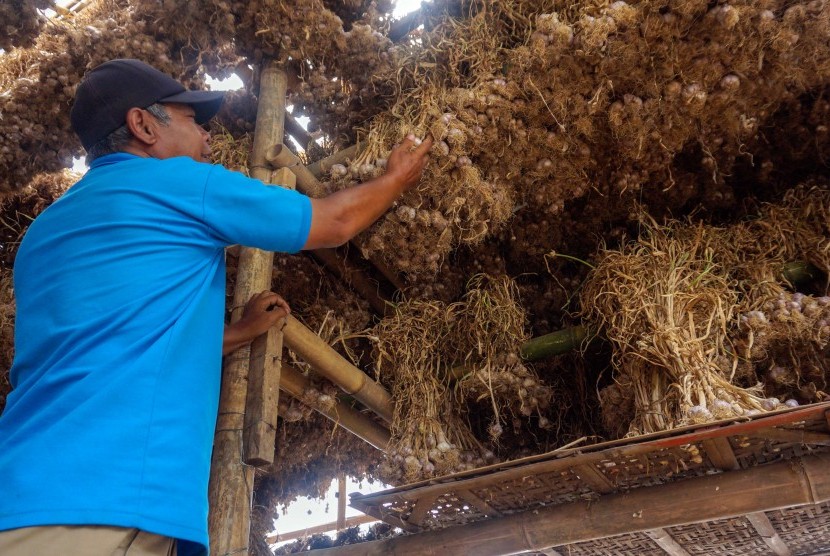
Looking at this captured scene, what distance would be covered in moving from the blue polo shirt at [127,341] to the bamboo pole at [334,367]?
21.8 inches

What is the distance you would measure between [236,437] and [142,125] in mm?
832

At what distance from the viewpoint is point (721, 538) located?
2541mm

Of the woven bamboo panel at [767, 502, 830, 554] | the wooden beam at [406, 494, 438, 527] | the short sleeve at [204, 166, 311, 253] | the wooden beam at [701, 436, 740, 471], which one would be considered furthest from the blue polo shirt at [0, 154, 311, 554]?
the woven bamboo panel at [767, 502, 830, 554]

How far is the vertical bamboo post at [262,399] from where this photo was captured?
178 cm

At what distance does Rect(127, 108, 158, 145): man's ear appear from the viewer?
1.79m

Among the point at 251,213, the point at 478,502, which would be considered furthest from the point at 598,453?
the point at 251,213

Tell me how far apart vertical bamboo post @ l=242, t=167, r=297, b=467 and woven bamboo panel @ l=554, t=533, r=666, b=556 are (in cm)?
128

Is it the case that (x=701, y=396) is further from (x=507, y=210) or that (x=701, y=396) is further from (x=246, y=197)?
(x=246, y=197)

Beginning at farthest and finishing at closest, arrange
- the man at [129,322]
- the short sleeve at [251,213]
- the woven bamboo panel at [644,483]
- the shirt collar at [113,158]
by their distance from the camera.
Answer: the woven bamboo panel at [644,483] < the shirt collar at [113,158] < the short sleeve at [251,213] < the man at [129,322]

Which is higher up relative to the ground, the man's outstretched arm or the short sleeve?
the man's outstretched arm

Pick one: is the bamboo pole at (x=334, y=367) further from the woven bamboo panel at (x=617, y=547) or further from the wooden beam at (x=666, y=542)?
the wooden beam at (x=666, y=542)

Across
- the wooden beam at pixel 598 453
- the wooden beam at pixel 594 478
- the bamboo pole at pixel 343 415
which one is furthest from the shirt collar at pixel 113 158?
the wooden beam at pixel 594 478

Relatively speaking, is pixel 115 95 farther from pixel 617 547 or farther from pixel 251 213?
pixel 617 547

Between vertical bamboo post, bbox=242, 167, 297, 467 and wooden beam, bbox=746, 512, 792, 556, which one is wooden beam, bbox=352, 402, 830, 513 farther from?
vertical bamboo post, bbox=242, 167, 297, 467
